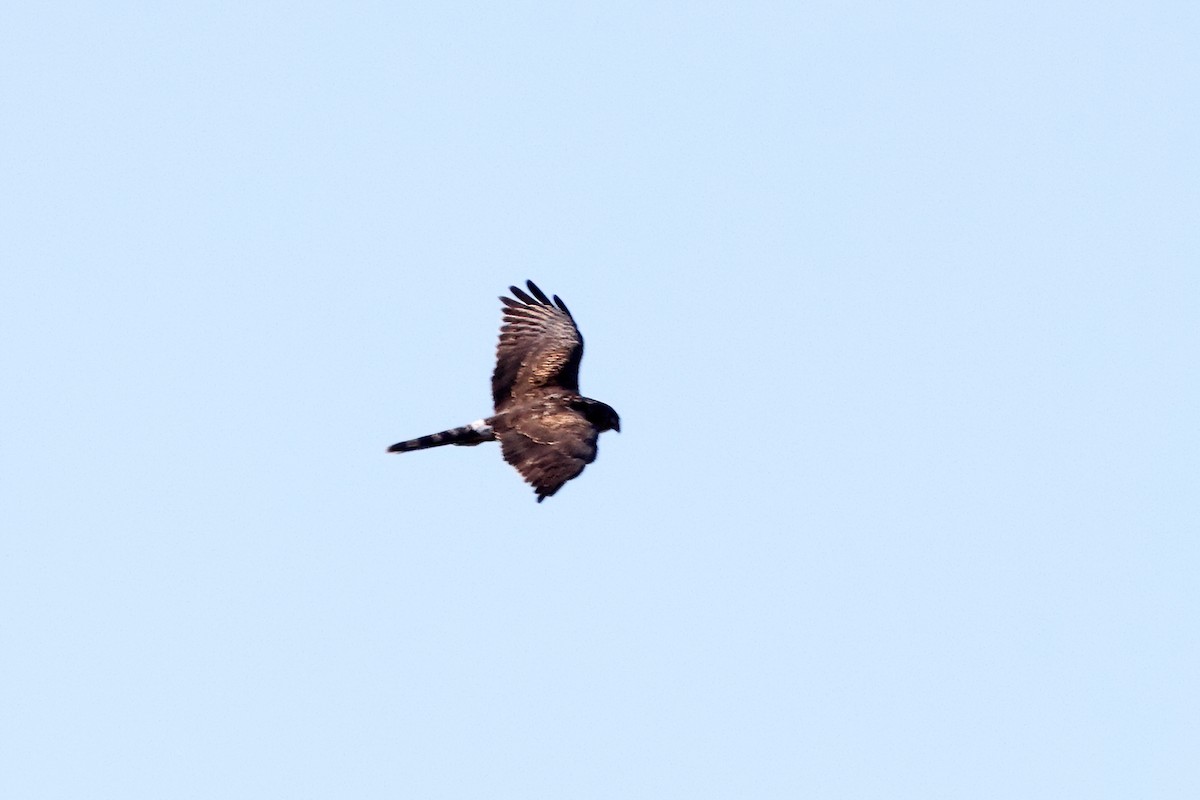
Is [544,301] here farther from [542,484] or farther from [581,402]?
[542,484]

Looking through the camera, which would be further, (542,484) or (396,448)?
(396,448)

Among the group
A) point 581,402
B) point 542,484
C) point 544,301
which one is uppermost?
point 544,301

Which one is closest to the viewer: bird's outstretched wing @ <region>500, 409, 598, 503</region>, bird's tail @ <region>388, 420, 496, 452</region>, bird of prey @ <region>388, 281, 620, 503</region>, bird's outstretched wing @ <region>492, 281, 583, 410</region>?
bird's outstretched wing @ <region>500, 409, 598, 503</region>

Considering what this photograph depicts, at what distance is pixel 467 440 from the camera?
29500mm

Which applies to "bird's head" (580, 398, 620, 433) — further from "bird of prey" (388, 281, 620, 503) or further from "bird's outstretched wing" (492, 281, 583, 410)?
"bird's outstretched wing" (492, 281, 583, 410)

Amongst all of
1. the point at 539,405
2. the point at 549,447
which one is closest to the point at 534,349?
the point at 539,405

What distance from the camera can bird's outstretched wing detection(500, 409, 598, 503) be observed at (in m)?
26.3

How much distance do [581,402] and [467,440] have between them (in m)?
1.66

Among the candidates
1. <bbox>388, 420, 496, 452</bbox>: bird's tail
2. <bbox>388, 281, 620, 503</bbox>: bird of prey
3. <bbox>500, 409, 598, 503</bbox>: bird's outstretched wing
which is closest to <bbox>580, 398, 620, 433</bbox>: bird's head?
<bbox>388, 281, 620, 503</bbox>: bird of prey

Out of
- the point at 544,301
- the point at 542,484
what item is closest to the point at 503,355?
the point at 544,301

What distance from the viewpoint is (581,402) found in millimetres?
29609

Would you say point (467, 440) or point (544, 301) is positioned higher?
point (544, 301)

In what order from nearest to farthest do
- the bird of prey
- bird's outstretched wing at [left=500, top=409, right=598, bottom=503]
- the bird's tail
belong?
1. bird's outstretched wing at [left=500, top=409, right=598, bottom=503]
2. the bird of prey
3. the bird's tail

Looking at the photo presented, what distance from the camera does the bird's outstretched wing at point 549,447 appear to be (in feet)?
86.2
